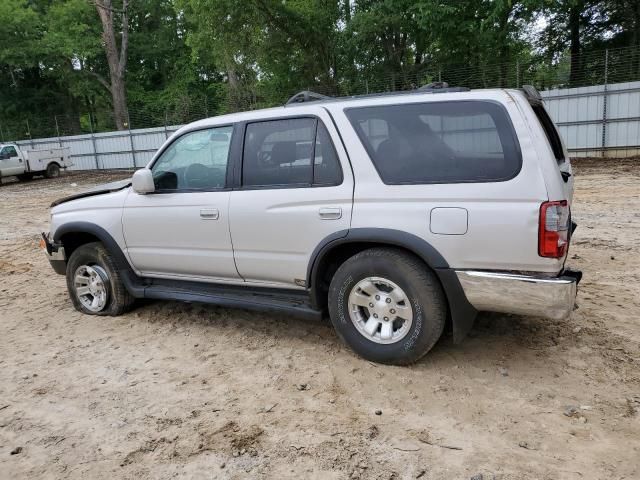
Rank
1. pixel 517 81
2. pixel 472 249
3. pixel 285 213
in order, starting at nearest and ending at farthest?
pixel 472 249, pixel 285 213, pixel 517 81

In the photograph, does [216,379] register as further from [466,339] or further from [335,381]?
[466,339]

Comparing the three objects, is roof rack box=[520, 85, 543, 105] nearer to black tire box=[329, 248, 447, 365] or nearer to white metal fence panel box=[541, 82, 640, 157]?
black tire box=[329, 248, 447, 365]

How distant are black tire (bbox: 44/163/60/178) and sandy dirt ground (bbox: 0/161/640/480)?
818 inches

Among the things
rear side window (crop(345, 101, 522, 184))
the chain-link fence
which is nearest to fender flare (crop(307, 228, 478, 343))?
rear side window (crop(345, 101, 522, 184))

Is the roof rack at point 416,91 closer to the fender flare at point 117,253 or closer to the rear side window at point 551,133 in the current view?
the rear side window at point 551,133

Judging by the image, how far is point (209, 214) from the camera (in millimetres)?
4109

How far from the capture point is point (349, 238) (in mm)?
3547

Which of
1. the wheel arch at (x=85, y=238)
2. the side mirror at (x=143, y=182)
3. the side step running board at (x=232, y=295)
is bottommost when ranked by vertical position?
the side step running board at (x=232, y=295)

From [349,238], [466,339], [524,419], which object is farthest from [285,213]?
[524,419]

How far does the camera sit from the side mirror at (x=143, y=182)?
4.28m

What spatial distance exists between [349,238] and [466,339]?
131cm

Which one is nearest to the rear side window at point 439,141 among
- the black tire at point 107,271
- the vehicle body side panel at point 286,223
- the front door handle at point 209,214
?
the vehicle body side panel at point 286,223

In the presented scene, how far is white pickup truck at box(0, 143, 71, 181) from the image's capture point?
21547 millimetres

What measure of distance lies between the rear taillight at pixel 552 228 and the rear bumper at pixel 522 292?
169 mm
